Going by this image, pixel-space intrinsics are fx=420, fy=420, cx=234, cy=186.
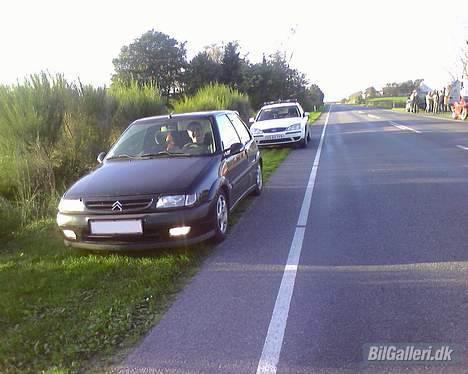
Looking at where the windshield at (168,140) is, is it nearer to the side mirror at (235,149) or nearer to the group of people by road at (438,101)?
the side mirror at (235,149)

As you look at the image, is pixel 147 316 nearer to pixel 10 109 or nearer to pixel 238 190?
pixel 238 190

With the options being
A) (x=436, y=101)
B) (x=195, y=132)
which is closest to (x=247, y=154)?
(x=195, y=132)

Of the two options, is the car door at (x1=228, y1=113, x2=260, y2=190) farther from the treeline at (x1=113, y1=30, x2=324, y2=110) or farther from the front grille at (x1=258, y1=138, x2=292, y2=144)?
the treeline at (x1=113, y1=30, x2=324, y2=110)

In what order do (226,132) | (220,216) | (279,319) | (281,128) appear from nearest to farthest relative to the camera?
(279,319), (220,216), (226,132), (281,128)

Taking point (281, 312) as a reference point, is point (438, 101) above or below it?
above

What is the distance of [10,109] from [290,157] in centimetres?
759

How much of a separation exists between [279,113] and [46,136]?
932 centimetres

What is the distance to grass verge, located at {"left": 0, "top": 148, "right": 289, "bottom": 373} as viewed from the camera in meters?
2.99

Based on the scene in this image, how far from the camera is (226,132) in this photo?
20.8 ft

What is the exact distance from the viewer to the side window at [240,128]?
709 centimetres

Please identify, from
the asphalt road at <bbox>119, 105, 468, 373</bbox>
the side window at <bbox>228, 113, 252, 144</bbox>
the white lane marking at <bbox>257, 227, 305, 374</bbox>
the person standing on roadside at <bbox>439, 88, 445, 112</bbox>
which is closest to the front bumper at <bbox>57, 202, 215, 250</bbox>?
the asphalt road at <bbox>119, 105, 468, 373</bbox>

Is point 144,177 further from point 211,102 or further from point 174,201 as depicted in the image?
point 211,102

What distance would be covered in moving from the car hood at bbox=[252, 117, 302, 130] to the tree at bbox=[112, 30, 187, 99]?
83.3 feet

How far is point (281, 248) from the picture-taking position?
15.5 ft
